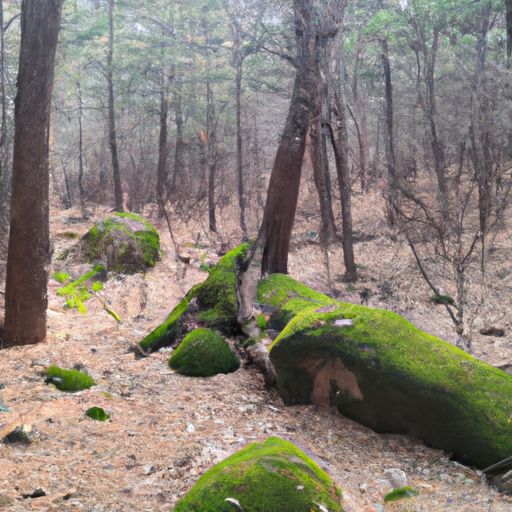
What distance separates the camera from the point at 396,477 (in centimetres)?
404

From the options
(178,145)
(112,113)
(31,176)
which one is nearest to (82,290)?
(31,176)

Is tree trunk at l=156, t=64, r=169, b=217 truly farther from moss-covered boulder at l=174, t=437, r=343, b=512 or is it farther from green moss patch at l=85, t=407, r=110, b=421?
moss-covered boulder at l=174, t=437, r=343, b=512

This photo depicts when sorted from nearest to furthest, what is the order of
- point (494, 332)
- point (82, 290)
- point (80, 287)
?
point (494, 332), point (82, 290), point (80, 287)

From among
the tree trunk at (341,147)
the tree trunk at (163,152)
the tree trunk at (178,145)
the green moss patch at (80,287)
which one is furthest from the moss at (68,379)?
the tree trunk at (178,145)

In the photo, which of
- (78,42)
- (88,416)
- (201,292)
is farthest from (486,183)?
Answer: (78,42)

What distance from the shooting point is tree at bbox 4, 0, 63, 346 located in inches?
252

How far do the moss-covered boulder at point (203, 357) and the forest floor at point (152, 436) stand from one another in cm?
14

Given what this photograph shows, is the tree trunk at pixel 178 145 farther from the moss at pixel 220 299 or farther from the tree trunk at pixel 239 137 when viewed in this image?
the moss at pixel 220 299

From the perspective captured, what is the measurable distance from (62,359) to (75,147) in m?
23.4

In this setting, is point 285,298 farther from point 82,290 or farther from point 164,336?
point 82,290

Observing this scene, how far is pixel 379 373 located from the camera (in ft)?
15.9

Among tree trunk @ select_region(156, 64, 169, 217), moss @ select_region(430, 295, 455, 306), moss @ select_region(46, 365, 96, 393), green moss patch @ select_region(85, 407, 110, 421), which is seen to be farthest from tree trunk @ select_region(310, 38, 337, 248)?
green moss patch @ select_region(85, 407, 110, 421)

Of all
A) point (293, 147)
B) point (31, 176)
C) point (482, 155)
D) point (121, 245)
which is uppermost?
point (293, 147)

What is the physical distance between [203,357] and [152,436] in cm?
193
